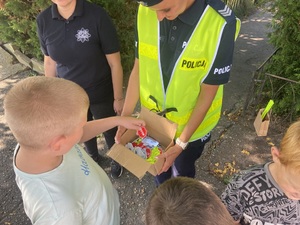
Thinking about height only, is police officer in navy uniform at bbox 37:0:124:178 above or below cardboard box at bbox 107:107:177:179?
above

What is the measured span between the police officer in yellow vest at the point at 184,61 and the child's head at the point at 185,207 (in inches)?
33.3

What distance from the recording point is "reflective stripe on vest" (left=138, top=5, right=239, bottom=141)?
1.72m

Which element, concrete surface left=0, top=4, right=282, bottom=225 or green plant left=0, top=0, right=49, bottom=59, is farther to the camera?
green plant left=0, top=0, right=49, bottom=59

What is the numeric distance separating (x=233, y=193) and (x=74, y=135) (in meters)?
0.95

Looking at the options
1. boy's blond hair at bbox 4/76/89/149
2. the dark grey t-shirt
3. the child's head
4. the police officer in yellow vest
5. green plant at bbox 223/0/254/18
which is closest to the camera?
the child's head

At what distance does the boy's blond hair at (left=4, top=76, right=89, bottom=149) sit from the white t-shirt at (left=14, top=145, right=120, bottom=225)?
0.59 ft

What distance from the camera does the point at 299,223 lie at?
65.7 inches

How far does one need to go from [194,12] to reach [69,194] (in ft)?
3.87

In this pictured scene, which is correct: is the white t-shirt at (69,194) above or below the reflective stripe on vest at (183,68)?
below

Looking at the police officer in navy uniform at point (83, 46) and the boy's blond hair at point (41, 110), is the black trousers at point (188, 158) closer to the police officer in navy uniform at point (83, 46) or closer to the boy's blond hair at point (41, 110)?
the police officer in navy uniform at point (83, 46)

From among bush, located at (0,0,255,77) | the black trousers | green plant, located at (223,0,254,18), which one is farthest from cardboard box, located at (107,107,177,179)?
green plant, located at (223,0,254,18)

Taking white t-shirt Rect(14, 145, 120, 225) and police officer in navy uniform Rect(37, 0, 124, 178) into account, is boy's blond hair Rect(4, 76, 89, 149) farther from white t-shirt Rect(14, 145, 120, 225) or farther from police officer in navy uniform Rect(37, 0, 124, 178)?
police officer in navy uniform Rect(37, 0, 124, 178)

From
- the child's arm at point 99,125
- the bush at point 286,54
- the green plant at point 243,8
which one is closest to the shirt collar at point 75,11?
the child's arm at point 99,125

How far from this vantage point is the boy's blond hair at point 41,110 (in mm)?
1319
